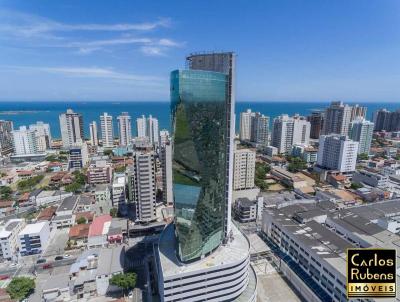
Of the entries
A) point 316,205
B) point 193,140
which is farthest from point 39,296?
point 316,205

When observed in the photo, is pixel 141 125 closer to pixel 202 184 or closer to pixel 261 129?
pixel 261 129

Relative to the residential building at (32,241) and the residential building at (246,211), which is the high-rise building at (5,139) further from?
the residential building at (246,211)

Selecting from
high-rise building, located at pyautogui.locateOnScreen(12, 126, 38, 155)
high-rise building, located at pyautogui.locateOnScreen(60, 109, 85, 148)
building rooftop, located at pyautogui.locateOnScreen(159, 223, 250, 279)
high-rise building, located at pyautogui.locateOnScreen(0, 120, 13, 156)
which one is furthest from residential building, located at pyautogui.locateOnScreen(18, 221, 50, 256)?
high-rise building, located at pyautogui.locateOnScreen(0, 120, 13, 156)

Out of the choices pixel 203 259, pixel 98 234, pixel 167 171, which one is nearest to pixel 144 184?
pixel 167 171

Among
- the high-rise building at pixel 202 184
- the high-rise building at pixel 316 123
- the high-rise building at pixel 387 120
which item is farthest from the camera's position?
the high-rise building at pixel 387 120

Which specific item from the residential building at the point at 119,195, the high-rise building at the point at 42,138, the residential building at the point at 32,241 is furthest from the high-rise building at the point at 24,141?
the residential building at the point at 32,241

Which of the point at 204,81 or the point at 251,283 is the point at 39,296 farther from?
the point at 204,81
